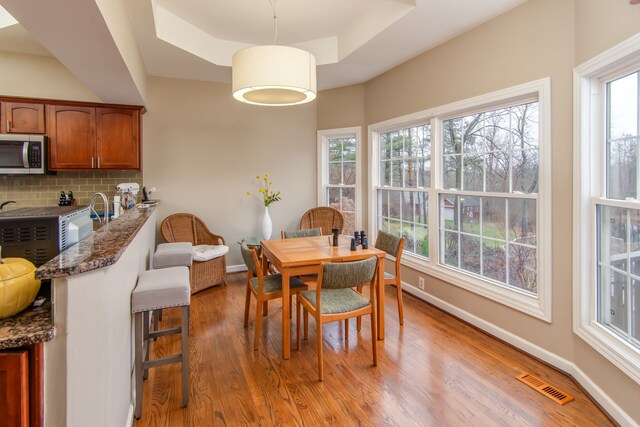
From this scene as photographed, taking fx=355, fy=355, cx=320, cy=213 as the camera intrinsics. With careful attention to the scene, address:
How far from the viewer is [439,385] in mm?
2318

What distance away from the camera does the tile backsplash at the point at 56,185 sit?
4.09 meters

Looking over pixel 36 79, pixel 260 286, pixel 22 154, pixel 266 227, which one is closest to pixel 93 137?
pixel 22 154

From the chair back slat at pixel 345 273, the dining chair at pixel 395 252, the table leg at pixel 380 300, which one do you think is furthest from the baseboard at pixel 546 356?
the chair back slat at pixel 345 273

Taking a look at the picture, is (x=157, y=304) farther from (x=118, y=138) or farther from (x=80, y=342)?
→ (x=118, y=138)

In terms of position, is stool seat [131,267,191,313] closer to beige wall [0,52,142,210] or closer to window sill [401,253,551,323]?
window sill [401,253,551,323]

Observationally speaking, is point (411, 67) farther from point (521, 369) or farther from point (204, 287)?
point (204, 287)

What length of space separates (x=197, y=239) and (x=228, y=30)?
2.55 metres

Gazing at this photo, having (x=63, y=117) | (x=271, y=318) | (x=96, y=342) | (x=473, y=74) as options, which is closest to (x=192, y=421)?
(x=96, y=342)

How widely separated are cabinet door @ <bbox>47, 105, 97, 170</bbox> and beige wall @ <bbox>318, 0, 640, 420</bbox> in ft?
12.7

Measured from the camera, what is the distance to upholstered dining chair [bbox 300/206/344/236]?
5156 mm

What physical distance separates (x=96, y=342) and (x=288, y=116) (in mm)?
4395

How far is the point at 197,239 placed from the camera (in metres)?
4.70

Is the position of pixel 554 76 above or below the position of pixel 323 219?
above

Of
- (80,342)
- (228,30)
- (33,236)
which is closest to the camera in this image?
(80,342)
